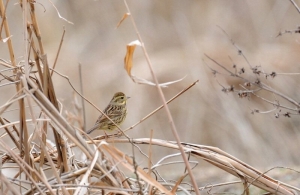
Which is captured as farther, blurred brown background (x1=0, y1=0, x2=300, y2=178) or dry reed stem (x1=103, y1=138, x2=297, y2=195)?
blurred brown background (x1=0, y1=0, x2=300, y2=178)

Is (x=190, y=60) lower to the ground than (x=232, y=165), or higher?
higher

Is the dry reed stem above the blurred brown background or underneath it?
underneath

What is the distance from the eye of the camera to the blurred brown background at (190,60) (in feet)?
22.1

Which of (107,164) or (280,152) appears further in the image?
(280,152)

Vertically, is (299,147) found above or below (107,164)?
above

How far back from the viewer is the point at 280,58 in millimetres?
7625

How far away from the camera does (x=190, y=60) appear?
7738mm

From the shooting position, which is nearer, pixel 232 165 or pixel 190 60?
pixel 232 165

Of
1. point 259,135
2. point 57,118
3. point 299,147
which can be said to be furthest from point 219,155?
point 259,135

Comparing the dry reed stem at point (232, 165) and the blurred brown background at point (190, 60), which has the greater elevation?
the blurred brown background at point (190, 60)

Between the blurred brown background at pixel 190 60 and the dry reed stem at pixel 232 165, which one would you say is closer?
the dry reed stem at pixel 232 165

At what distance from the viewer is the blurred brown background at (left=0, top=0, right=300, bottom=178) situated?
674 cm

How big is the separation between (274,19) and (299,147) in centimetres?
251

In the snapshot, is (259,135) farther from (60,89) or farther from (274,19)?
(60,89)
